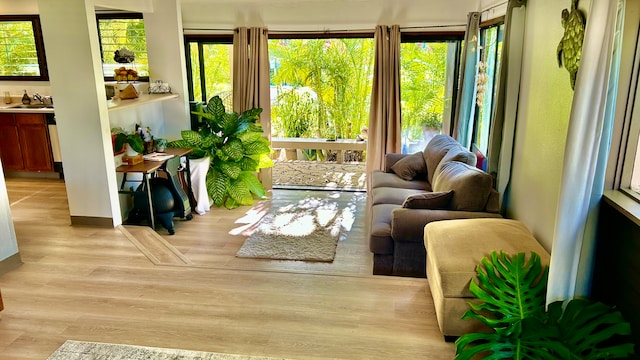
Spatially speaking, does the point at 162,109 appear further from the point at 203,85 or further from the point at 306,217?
the point at 306,217

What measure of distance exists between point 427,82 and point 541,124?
3004 mm

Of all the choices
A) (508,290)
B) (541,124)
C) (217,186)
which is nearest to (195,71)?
(217,186)

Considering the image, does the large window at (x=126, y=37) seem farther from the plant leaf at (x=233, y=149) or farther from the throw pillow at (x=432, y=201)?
the throw pillow at (x=432, y=201)

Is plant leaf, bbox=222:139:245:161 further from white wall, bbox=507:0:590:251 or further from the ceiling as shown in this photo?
white wall, bbox=507:0:590:251

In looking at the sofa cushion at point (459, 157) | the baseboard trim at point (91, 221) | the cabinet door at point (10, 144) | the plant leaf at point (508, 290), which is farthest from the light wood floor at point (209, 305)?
the cabinet door at point (10, 144)

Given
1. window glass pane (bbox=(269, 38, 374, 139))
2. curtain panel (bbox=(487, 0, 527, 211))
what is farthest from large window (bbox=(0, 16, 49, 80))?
curtain panel (bbox=(487, 0, 527, 211))

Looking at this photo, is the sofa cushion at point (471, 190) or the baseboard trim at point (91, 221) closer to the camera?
the sofa cushion at point (471, 190)

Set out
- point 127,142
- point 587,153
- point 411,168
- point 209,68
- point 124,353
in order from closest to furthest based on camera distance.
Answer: point 587,153
point 124,353
point 127,142
point 411,168
point 209,68

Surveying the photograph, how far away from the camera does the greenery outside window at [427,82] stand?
5.86 m

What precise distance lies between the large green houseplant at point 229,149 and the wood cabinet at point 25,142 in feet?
6.98

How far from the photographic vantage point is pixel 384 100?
5879 mm

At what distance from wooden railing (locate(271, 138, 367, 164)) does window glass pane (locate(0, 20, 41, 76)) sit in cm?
361

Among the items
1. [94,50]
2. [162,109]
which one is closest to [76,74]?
[94,50]

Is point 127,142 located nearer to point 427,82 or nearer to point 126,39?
point 126,39
